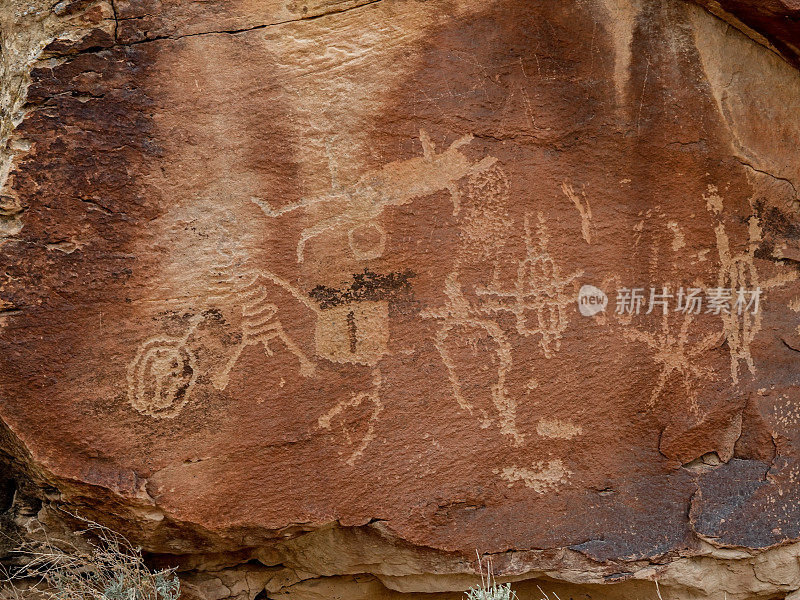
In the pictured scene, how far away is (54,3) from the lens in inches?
83.5

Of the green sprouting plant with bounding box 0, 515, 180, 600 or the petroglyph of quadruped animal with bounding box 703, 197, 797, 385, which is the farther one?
the petroglyph of quadruped animal with bounding box 703, 197, 797, 385

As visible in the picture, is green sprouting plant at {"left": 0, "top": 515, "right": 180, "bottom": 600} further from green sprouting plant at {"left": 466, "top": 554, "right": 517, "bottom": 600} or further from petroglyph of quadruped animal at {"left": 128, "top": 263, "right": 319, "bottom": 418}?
green sprouting plant at {"left": 466, "top": 554, "right": 517, "bottom": 600}

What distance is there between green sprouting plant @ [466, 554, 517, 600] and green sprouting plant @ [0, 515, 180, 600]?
0.90 metres

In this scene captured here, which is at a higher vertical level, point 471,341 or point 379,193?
point 379,193

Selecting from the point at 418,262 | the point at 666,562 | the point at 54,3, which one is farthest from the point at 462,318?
the point at 54,3

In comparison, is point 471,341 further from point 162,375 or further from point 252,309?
point 162,375

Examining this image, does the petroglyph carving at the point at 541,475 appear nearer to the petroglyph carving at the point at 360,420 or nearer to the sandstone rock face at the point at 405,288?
the sandstone rock face at the point at 405,288

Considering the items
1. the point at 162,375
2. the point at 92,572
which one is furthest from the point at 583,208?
the point at 92,572

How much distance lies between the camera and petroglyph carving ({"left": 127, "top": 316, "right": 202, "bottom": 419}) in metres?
2.13

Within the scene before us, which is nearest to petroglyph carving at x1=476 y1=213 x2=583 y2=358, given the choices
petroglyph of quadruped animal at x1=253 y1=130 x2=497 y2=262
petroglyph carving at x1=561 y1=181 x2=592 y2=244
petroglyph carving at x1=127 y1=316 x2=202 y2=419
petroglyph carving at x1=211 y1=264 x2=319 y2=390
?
petroglyph carving at x1=561 y1=181 x2=592 y2=244

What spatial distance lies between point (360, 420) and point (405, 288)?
0.43 metres

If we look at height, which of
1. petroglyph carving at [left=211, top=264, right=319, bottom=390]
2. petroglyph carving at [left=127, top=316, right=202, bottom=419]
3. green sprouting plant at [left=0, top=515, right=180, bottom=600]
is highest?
petroglyph carving at [left=211, top=264, right=319, bottom=390]

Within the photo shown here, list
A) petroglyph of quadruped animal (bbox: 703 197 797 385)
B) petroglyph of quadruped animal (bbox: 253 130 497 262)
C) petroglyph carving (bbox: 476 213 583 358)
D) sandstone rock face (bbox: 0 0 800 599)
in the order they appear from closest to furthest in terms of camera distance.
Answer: sandstone rock face (bbox: 0 0 800 599), petroglyph of quadruped animal (bbox: 253 130 497 262), petroglyph carving (bbox: 476 213 583 358), petroglyph of quadruped animal (bbox: 703 197 797 385)

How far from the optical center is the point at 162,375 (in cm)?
215
